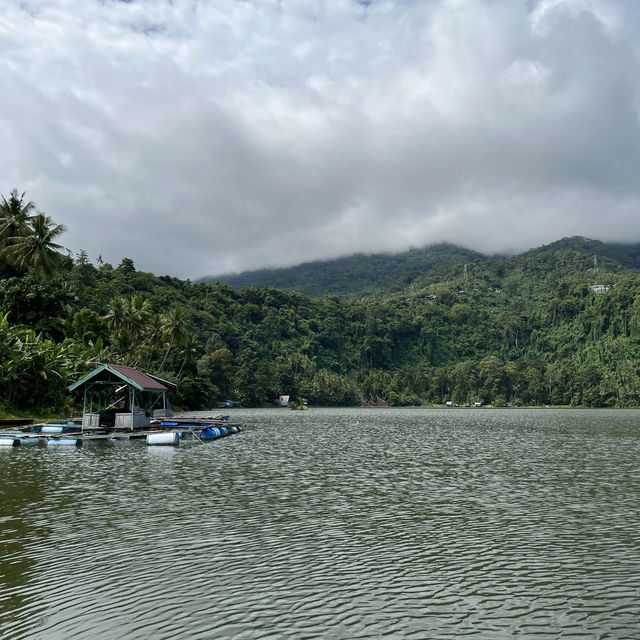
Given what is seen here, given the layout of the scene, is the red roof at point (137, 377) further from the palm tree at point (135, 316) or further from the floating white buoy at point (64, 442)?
the palm tree at point (135, 316)

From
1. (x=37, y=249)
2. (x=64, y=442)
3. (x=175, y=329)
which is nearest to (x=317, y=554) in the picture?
(x=64, y=442)

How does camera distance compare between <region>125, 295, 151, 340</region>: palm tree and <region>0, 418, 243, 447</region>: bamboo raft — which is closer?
<region>0, 418, 243, 447</region>: bamboo raft

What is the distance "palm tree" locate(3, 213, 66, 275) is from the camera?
7462cm

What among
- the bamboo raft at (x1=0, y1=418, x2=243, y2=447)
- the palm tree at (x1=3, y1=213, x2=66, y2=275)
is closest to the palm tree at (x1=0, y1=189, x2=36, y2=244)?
the palm tree at (x1=3, y1=213, x2=66, y2=275)

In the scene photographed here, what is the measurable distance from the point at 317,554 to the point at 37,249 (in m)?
73.1

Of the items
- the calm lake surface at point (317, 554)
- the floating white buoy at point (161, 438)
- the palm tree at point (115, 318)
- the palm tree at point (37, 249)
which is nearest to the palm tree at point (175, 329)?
the palm tree at point (115, 318)

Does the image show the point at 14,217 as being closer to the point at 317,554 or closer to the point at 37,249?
the point at 37,249

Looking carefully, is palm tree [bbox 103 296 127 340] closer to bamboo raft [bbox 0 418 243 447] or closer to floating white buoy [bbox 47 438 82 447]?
bamboo raft [bbox 0 418 243 447]

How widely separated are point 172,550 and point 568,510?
1384cm

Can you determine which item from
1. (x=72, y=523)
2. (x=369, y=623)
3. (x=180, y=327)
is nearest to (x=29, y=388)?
(x=180, y=327)

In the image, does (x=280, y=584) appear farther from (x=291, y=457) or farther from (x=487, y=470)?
(x=291, y=457)

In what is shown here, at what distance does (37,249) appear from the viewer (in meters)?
75.0

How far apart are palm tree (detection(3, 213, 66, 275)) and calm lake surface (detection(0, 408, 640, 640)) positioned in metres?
53.9

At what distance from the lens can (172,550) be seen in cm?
1470
